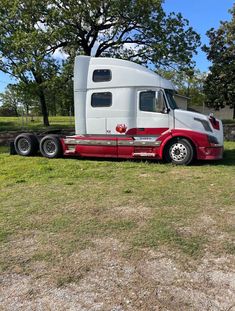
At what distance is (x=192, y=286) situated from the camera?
337 cm

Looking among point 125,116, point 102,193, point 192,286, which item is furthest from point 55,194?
point 125,116

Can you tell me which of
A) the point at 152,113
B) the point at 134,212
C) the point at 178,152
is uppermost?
the point at 152,113

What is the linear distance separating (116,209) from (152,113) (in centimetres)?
541

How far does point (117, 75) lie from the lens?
36.0ft

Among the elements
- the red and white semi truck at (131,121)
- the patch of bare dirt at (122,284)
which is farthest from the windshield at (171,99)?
the patch of bare dirt at (122,284)

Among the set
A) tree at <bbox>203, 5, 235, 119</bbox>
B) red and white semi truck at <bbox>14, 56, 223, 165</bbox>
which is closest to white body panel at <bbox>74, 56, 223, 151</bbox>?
red and white semi truck at <bbox>14, 56, 223, 165</bbox>

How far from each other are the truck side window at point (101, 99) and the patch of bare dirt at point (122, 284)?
7.57 m

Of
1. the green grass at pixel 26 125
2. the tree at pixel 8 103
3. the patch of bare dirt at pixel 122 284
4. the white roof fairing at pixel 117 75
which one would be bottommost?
the patch of bare dirt at pixel 122 284

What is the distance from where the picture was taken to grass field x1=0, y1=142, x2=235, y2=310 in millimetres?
3256

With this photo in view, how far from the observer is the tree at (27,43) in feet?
67.8

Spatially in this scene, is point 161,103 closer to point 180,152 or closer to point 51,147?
point 180,152

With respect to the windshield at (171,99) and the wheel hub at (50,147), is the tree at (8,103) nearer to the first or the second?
the wheel hub at (50,147)

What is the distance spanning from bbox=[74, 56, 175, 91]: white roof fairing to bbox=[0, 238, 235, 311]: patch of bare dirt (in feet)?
24.1

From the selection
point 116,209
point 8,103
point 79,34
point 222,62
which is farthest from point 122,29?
point 8,103
